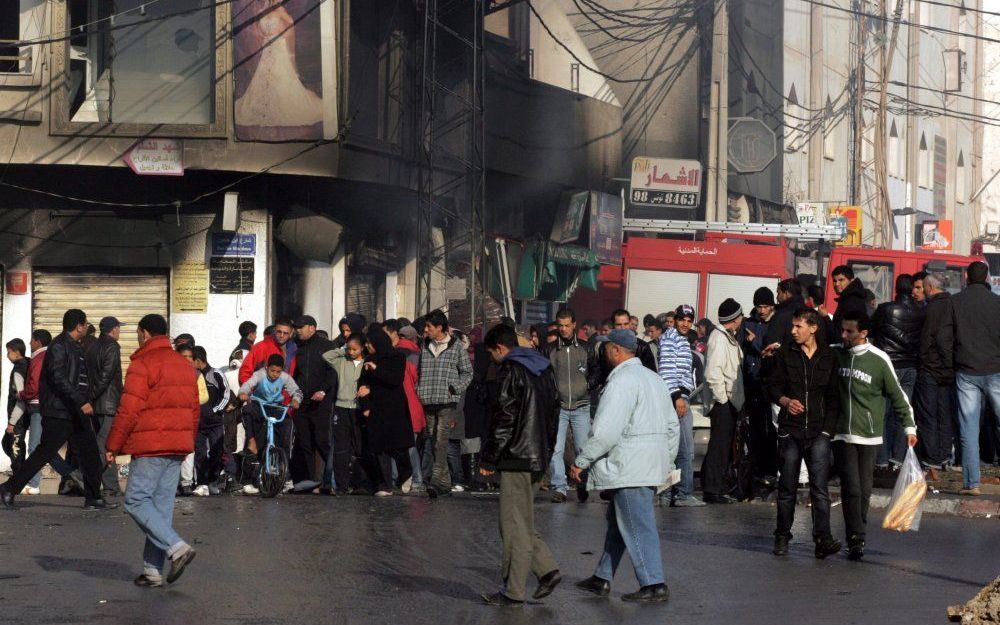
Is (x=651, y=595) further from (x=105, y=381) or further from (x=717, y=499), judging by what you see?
(x=105, y=381)

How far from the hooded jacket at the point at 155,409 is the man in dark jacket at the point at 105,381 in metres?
5.32

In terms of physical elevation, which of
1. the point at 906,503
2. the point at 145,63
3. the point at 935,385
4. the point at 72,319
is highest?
the point at 145,63

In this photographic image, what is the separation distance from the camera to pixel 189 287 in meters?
21.1

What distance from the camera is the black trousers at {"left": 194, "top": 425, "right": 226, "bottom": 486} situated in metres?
16.7

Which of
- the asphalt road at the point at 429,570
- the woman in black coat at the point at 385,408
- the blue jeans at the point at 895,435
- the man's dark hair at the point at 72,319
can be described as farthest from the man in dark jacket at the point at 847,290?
the man's dark hair at the point at 72,319

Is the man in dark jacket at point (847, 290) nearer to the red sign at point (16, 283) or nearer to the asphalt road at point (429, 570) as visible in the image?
the asphalt road at point (429, 570)

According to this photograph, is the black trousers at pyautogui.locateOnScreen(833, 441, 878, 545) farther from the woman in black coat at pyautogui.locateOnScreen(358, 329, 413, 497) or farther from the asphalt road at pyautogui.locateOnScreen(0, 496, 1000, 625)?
the woman in black coat at pyautogui.locateOnScreen(358, 329, 413, 497)

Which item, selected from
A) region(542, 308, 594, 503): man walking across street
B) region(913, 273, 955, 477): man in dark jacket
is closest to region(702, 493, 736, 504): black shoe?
region(542, 308, 594, 503): man walking across street

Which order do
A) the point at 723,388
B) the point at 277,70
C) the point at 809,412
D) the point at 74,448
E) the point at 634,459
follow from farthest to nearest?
the point at 277,70 < the point at 723,388 < the point at 74,448 < the point at 809,412 < the point at 634,459

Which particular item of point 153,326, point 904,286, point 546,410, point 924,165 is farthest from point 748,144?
point 546,410

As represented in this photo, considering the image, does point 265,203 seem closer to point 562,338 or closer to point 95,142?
point 95,142

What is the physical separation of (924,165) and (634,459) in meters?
45.5

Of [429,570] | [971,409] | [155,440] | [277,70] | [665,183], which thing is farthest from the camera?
[665,183]

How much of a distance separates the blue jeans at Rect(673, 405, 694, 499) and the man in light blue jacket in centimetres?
582
